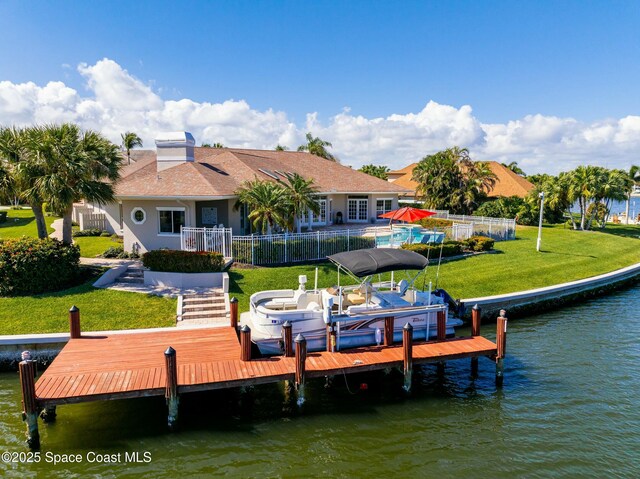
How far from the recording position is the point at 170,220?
955 inches

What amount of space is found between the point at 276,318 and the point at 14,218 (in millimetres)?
40262

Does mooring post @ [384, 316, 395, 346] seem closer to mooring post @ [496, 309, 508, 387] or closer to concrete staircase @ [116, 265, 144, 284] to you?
mooring post @ [496, 309, 508, 387]

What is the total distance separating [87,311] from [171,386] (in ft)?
24.7

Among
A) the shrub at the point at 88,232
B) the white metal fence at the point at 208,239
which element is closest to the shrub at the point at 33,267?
the white metal fence at the point at 208,239

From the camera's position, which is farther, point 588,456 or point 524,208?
point 524,208

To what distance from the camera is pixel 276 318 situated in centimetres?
1330

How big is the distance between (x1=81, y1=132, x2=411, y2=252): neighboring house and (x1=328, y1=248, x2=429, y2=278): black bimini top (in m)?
10.6

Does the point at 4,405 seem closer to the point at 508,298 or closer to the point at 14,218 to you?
the point at 508,298

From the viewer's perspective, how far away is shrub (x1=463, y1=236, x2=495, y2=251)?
27.1 metres

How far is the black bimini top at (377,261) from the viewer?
13.8 m

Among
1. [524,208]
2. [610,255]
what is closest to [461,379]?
[610,255]

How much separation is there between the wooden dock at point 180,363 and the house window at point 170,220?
10191mm

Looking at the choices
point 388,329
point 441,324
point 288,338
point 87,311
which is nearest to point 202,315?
point 87,311

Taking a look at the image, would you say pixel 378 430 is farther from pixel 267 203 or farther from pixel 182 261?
pixel 267 203
